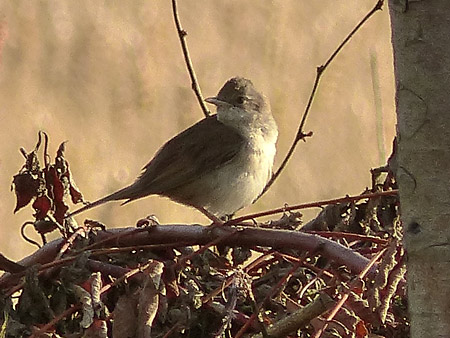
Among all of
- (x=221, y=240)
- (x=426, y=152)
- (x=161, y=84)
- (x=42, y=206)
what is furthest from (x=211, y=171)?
(x=161, y=84)

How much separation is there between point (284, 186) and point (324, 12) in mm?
1941

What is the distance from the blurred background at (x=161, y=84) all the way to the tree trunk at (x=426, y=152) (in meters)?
6.85

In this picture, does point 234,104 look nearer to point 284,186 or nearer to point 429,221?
point 429,221

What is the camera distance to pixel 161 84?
938 cm

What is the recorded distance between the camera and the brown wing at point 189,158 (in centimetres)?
407

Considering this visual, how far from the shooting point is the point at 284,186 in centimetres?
927

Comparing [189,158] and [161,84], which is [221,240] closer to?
[189,158]

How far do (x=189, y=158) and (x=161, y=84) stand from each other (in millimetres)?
5298

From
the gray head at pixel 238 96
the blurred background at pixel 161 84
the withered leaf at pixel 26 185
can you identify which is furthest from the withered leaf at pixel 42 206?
the blurred background at pixel 161 84

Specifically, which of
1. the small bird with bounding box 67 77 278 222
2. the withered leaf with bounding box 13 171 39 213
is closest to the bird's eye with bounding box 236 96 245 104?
the small bird with bounding box 67 77 278 222

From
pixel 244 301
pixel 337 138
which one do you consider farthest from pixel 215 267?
pixel 337 138

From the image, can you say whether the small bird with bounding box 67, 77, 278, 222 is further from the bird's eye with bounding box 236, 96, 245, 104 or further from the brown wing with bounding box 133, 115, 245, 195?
the bird's eye with bounding box 236, 96, 245, 104

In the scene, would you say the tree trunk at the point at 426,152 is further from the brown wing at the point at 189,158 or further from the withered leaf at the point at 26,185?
the brown wing at the point at 189,158

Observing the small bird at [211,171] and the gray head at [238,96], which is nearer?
the small bird at [211,171]
